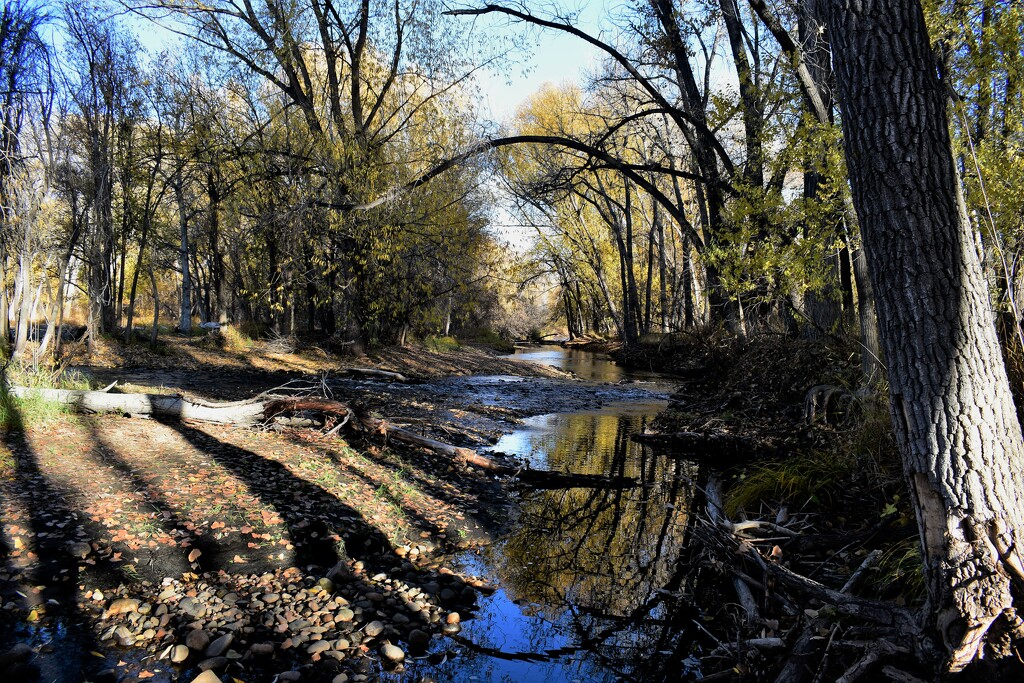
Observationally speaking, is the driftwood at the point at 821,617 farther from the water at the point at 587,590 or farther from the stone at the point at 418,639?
the stone at the point at 418,639

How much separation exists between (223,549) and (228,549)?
Answer: 0.04 meters

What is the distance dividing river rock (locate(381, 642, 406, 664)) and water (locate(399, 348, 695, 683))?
11 cm

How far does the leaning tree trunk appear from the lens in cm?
286

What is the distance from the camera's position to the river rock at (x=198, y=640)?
3641 millimetres

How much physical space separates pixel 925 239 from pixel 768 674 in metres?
2.56

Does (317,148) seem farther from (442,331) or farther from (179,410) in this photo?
(442,331)

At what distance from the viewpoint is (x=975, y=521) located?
2.88m

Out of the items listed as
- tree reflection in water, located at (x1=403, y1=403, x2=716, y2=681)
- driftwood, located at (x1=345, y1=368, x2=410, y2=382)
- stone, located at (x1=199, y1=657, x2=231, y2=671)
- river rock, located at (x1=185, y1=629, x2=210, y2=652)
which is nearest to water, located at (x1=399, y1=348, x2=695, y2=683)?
tree reflection in water, located at (x1=403, y1=403, x2=716, y2=681)

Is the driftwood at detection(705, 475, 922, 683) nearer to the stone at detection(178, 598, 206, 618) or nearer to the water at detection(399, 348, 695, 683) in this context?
the water at detection(399, 348, 695, 683)

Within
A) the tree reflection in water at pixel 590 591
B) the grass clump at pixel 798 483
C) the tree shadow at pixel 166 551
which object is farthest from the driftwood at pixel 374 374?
the grass clump at pixel 798 483

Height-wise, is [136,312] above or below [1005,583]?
above

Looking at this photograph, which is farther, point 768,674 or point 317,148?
point 317,148

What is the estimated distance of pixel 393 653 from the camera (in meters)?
3.79

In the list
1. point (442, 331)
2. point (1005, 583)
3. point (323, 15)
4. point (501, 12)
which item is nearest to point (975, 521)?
point (1005, 583)
